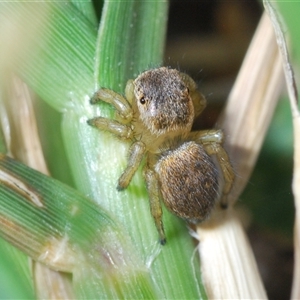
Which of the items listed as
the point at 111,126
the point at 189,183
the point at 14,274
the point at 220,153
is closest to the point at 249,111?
the point at 220,153

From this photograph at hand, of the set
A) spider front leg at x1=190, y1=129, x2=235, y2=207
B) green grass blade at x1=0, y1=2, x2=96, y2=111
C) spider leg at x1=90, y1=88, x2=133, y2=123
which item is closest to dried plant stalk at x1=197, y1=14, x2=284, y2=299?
spider front leg at x1=190, y1=129, x2=235, y2=207

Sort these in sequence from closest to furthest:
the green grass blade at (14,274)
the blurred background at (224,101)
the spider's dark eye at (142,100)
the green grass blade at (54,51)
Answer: the green grass blade at (14,274) → the green grass blade at (54,51) → the spider's dark eye at (142,100) → the blurred background at (224,101)

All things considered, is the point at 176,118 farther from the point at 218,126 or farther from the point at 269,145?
the point at 269,145

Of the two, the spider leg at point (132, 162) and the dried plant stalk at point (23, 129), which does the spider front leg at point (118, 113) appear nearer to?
the spider leg at point (132, 162)

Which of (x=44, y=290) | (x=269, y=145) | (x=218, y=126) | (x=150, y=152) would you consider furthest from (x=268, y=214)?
(x=44, y=290)

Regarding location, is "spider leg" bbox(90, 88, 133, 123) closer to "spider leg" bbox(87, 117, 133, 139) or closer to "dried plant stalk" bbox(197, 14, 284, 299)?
"spider leg" bbox(87, 117, 133, 139)

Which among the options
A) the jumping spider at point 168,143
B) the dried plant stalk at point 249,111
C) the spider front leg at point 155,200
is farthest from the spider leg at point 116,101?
the dried plant stalk at point 249,111
